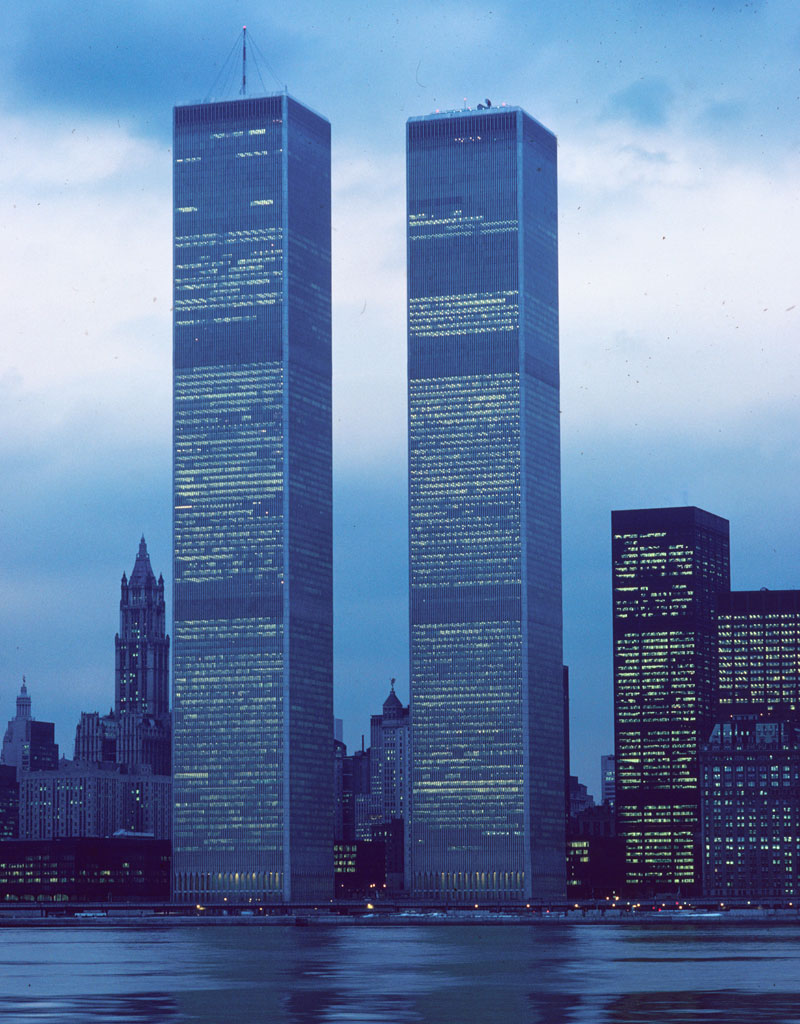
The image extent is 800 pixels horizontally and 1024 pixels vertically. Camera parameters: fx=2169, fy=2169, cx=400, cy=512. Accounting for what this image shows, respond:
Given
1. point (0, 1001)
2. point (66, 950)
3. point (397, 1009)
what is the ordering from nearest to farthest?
1. point (397, 1009)
2. point (0, 1001)
3. point (66, 950)

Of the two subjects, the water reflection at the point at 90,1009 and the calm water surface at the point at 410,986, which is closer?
the water reflection at the point at 90,1009

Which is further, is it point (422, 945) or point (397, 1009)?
point (422, 945)

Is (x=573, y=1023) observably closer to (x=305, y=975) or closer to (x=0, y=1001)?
(x=0, y=1001)

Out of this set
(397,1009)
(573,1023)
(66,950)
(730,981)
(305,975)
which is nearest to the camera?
(573,1023)

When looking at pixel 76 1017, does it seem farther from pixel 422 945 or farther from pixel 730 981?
pixel 422 945

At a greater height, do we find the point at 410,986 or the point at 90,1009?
the point at 90,1009

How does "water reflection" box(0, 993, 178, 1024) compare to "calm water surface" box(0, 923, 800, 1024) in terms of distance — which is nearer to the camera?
"water reflection" box(0, 993, 178, 1024)

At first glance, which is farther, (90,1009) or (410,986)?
(410,986)

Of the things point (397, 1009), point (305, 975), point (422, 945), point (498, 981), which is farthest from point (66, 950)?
point (397, 1009)
